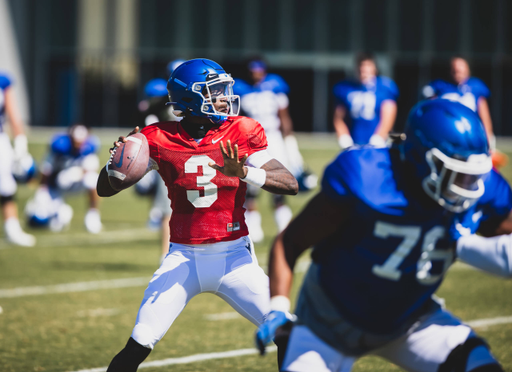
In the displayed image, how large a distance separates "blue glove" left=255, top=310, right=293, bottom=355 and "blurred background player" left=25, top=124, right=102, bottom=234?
7.46 m

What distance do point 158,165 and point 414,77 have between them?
25426 millimetres

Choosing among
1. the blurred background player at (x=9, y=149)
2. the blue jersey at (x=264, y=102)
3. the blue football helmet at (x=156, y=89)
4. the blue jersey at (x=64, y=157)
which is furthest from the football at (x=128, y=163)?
the blue jersey at (x=64, y=157)

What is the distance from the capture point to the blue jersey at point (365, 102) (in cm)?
820

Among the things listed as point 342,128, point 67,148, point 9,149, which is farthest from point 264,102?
point 9,149

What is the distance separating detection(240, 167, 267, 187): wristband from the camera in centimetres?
300

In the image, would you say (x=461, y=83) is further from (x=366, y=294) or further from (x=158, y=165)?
(x=366, y=294)

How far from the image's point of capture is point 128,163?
10.4 ft

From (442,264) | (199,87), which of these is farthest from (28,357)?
(442,264)

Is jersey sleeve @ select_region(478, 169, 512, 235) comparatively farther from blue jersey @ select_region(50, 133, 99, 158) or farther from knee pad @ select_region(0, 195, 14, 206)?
blue jersey @ select_region(50, 133, 99, 158)

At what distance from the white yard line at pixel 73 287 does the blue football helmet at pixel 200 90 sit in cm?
333

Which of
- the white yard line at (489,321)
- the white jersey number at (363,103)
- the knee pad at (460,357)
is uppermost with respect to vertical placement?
the knee pad at (460,357)

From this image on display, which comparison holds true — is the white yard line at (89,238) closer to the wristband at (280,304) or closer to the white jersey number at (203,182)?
the white jersey number at (203,182)

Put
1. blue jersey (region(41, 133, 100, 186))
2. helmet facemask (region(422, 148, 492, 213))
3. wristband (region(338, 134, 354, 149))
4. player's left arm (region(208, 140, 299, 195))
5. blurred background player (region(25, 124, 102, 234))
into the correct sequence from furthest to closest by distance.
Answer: blue jersey (region(41, 133, 100, 186)), blurred background player (region(25, 124, 102, 234)), wristband (region(338, 134, 354, 149)), player's left arm (region(208, 140, 299, 195)), helmet facemask (region(422, 148, 492, 213))

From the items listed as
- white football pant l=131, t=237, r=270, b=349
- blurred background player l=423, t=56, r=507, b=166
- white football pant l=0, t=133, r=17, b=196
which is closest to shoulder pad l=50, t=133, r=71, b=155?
white football pant l=0, t=133, r=17, b=196
